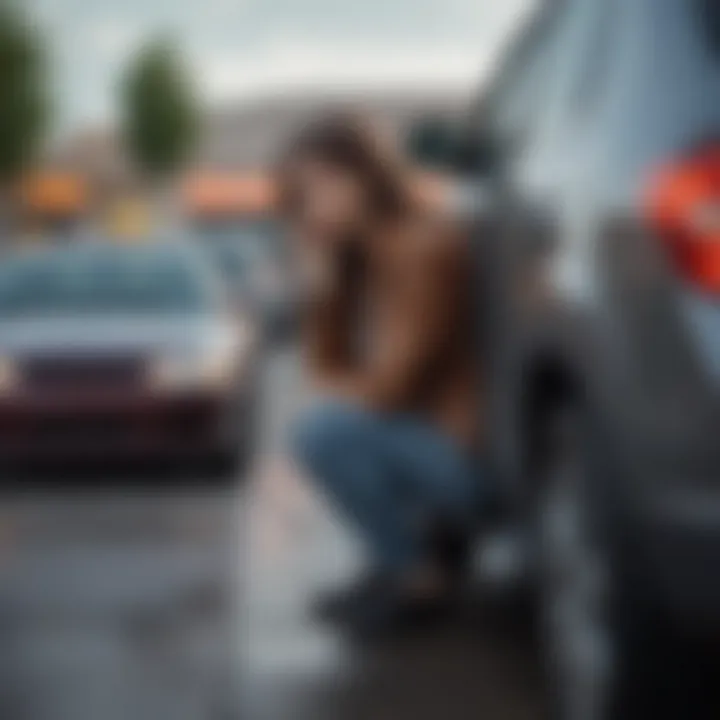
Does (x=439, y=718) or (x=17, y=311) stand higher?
(x=17, y=311)

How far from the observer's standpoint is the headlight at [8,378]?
10.5m

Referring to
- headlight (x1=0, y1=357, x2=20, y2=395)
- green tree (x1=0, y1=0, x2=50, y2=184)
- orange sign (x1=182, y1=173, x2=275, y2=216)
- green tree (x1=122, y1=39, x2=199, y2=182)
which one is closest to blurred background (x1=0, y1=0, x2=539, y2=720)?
headlight (x1=0, y1=357, x2=20, y2=395)

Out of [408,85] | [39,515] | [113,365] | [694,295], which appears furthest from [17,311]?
[408,85]

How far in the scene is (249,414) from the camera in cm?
1136

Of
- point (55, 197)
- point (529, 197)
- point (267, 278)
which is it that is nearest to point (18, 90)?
point (55, 197)

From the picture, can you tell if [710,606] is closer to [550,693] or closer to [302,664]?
[550,693]

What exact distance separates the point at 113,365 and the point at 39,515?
1332 millimetres

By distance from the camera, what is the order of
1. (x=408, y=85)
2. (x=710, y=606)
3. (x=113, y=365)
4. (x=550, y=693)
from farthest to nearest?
(x=408, y=85)
(x=113, y=365)
(x=550, y=693)
(x=710, y=606)

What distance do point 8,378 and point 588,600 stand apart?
6.21 meters

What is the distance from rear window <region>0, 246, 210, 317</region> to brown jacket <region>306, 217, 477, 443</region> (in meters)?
4.75

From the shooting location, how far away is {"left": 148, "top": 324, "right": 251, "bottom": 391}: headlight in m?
10.5

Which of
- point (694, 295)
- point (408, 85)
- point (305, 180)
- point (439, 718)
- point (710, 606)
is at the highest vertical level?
point (408, 85)

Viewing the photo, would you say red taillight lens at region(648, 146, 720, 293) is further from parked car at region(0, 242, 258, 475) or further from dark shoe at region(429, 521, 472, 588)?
parked car at region(0, 242, 258, 475)

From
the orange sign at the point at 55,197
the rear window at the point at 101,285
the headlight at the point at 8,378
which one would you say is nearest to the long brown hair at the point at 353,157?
the headlight at the point at 8,378
